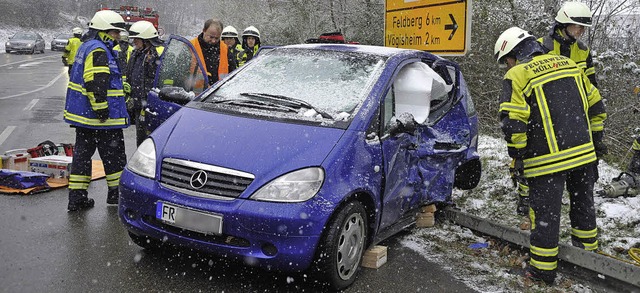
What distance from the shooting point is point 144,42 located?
6742 millimetres

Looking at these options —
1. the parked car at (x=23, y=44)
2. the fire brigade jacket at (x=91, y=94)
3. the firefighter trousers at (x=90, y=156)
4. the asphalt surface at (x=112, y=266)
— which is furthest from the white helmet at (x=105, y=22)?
the parked car at (x=23, y=44)

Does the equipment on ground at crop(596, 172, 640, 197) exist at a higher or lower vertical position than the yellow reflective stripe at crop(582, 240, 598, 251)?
higher

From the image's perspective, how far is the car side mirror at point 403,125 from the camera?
13.9ft

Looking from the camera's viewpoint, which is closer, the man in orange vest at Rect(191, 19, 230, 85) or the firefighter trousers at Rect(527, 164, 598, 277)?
the firefighter trousers at Rect(527, 164, 598, 277)

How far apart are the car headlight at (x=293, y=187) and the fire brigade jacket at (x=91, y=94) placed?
2.62 meters

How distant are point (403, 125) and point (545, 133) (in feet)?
3.21

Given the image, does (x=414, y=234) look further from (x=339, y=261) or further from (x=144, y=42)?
(x=144, y=42)

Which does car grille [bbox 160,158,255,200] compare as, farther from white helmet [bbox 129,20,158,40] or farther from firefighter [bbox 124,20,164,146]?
white helmet [bbox 129,20,158,40]

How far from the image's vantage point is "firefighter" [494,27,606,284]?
13.3 feet

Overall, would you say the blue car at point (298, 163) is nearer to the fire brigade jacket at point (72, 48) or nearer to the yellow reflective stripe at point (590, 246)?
the yellow reflective stripe at point (590, 246)

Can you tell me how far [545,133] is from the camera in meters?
4.06

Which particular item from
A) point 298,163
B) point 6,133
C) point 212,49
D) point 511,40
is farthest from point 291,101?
point 6,133

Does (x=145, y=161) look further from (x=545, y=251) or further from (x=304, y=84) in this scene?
(x=545, y=251)

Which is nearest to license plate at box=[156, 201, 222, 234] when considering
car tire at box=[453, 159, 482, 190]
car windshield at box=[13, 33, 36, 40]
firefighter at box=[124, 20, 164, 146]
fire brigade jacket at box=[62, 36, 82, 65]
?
firefighter at box=[124, 20, 164, 146]
